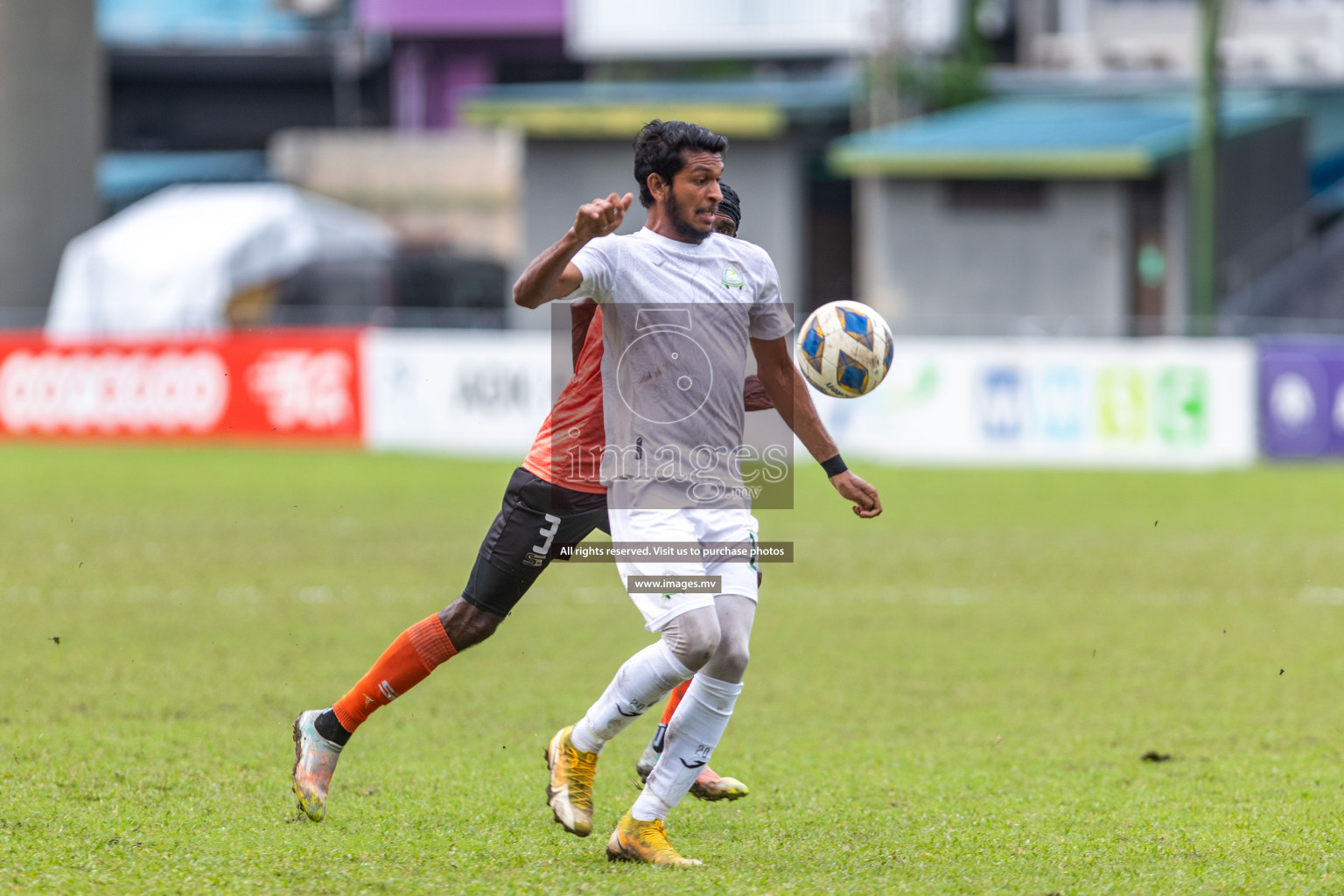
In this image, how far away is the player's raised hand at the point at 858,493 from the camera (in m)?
5.44

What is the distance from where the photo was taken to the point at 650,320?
5.14 m

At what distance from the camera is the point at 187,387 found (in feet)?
70.2

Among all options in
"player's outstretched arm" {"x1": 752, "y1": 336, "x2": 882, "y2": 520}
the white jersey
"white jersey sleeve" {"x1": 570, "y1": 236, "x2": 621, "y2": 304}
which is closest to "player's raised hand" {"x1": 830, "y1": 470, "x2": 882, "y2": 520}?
"player's outstretched arm" {"x1": 752, "y1": 336, "x2": 882, "y2": 520}

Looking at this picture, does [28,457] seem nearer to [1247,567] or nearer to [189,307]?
[189,307]

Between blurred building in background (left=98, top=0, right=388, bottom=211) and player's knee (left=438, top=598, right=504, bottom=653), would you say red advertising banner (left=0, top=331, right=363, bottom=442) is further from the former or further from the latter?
blurred building in background (left=98, top=0, right=388, bottom=211)

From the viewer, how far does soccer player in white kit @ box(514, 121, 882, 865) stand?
5.09 m

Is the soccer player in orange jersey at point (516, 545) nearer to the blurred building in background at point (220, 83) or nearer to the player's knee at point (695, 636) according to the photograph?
the player's knee at point (695, 636)

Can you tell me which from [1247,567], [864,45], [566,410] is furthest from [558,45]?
[566,410]

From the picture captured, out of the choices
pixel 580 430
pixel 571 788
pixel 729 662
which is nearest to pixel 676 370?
pixel 580 430

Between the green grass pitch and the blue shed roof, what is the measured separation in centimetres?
1380

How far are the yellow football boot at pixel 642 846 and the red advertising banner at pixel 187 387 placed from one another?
16167 mm

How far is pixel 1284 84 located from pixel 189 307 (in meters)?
20.7

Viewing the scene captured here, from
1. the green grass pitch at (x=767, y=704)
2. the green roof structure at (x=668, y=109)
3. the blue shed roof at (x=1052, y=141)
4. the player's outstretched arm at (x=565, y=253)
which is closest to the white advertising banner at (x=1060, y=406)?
the green grass pitch at (x=767, y=704)

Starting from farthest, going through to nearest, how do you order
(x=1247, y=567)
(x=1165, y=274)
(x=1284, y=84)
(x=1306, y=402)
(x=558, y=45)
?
1. (x=558, y=45)
2. (x=1284, y=84)
3. (x=1165, y=274)
4. (x=1306, y=402)
5. (x=1247, y=567)
